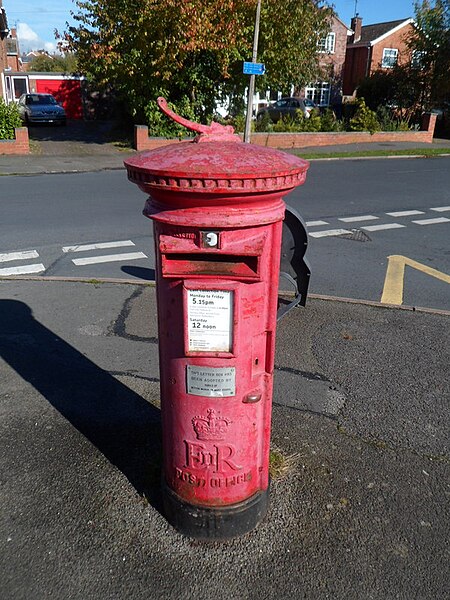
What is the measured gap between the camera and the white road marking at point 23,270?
271 inches

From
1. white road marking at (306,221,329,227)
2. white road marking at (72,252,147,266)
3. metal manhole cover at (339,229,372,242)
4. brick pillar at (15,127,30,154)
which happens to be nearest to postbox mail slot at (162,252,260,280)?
white road marking at (72,252,147,266)

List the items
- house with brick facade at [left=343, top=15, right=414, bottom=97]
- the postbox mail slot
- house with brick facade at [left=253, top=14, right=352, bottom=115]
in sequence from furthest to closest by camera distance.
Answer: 1. house with brick facade at [left=253, top=14, right=352, bottom=115]
2. house with brick facade at [left=343, top=15, right=414, bottom=97]
3. the postbox mail slot

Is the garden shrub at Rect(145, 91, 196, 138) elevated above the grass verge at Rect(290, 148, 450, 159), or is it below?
above

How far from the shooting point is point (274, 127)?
23672 mm

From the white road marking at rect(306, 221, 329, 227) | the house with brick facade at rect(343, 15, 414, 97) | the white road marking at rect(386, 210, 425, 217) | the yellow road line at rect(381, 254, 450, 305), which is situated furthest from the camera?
the house with brick facade at rect(343, 15, 414, 97)

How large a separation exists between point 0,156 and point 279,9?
37.3ft

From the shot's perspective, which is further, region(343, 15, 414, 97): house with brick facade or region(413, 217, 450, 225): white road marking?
region(343, 15, 414, 97): house with brick facade

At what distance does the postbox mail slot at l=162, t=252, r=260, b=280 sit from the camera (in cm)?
240

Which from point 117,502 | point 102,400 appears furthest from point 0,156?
point 117,502

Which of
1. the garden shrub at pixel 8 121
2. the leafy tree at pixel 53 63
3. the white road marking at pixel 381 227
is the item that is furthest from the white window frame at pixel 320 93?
the white road marking at pixel 381 227

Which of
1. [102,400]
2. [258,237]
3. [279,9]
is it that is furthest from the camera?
[279,9]

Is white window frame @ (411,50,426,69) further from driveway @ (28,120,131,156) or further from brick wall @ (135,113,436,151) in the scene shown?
driveway @ (28,120,131,156)

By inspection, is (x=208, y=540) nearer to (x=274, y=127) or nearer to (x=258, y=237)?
(x=258, y=237)

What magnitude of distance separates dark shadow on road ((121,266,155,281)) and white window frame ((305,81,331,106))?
41.5 m
